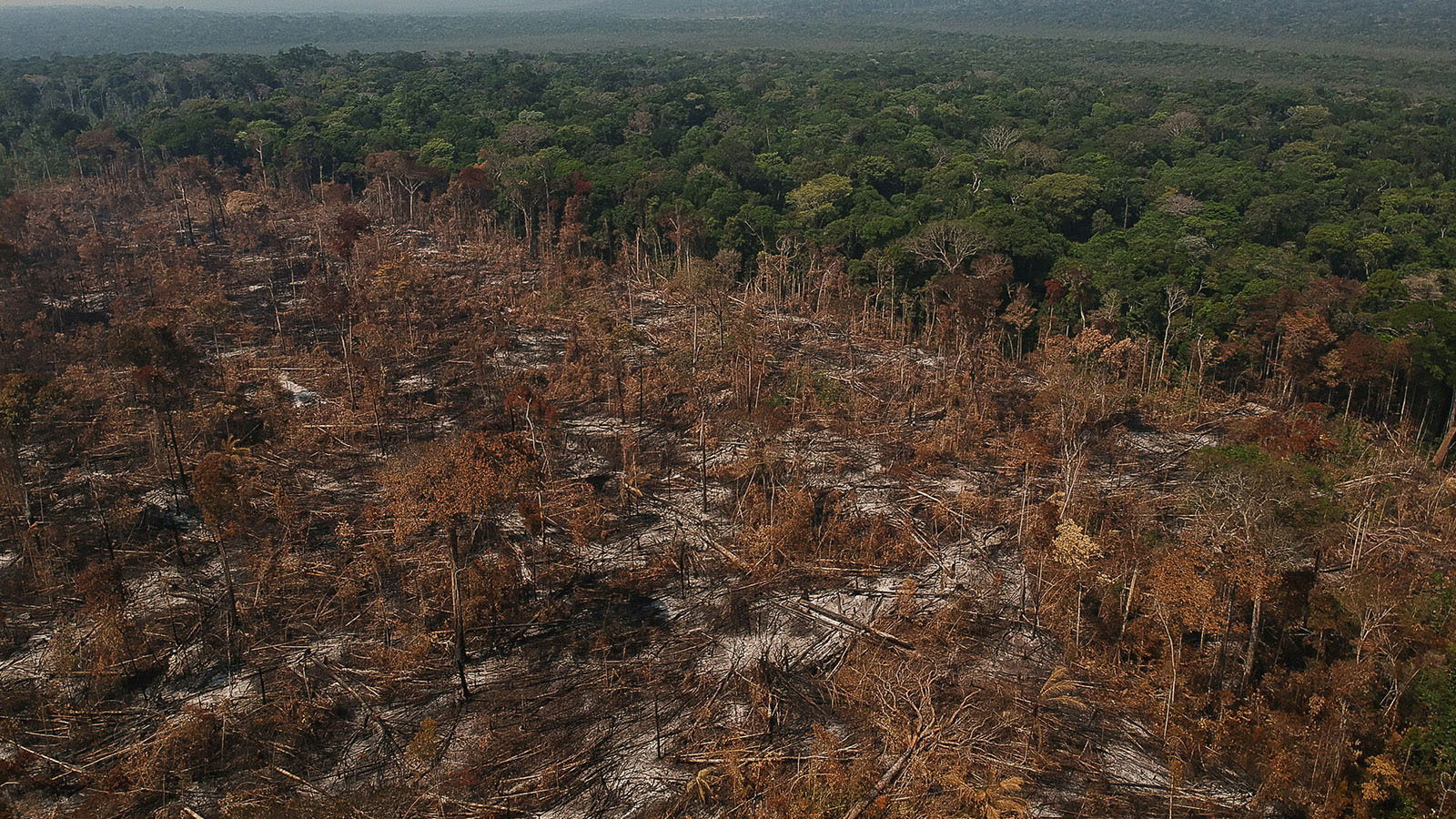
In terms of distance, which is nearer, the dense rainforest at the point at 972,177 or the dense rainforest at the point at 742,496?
the dense rainforest at the point at 742,496

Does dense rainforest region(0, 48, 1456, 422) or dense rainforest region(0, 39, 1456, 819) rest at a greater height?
dense rainforest region(0, 48, 1456, 422)

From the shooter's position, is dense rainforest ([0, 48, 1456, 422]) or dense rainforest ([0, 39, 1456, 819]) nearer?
dense rainforest ([0, 39, 1456, 819])

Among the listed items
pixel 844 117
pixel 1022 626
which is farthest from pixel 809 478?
pixel 844 117

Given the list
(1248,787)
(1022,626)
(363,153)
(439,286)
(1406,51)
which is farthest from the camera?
(1406,51)

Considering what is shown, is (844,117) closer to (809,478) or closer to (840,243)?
(840,243)

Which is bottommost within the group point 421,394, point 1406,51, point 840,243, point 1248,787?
point 1248,787

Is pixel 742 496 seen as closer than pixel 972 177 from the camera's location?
Yes

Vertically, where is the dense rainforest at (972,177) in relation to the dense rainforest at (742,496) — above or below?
above

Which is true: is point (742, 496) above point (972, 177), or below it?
below
